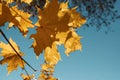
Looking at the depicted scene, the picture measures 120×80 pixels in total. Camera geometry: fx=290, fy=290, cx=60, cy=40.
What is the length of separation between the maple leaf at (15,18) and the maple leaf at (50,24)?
0.07 m

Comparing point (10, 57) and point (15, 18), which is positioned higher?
point (10, 57)

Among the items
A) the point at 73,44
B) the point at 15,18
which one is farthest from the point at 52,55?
the point at 15,18

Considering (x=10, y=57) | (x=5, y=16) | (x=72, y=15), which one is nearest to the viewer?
(x=5, y=16)

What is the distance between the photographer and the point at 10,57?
1254 millimetres

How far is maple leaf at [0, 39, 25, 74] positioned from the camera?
1243 millimetres

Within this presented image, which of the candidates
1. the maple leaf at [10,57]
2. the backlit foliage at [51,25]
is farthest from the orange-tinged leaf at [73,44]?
the maple leaf at [10,57]

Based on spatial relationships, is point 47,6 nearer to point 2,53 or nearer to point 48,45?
point 48,45

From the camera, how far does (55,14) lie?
89 centimetres

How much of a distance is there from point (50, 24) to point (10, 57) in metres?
0.41

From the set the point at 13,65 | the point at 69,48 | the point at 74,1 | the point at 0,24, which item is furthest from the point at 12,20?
the point at 74,1

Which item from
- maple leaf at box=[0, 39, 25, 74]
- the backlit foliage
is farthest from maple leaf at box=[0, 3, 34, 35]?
maple leaf at box=[0, 39, 25, 74]

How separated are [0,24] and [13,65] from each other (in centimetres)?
44

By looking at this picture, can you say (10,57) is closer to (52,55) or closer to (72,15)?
(52,55)

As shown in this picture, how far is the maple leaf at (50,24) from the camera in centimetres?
88
